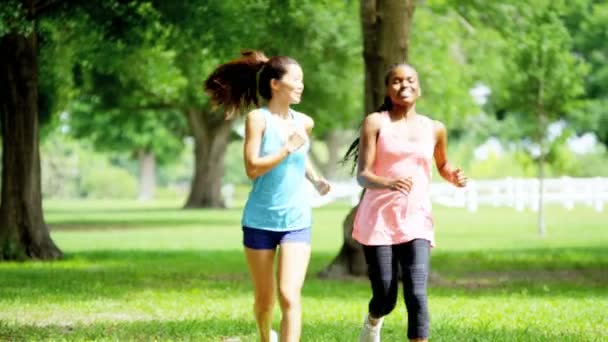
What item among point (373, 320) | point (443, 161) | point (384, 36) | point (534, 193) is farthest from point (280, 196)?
point (534, 193)

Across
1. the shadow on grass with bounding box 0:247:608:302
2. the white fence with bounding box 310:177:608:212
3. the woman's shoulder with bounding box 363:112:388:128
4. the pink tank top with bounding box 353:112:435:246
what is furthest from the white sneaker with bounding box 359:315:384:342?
the white fence with bounding box 310:177:608:212

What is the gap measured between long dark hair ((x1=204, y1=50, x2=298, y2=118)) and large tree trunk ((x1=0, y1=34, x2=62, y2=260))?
1406cm

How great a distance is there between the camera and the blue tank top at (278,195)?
8477 mm

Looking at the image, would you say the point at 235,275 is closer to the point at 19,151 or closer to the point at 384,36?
the point at 384,36

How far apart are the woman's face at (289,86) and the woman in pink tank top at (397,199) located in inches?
26.2

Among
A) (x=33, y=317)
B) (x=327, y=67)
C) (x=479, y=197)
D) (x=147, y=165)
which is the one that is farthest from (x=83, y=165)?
(x=33, y=317)

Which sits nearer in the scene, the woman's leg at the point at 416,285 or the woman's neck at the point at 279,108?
the woman's neck at the point at 279,108

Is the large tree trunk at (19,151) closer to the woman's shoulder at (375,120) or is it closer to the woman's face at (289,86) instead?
the woman's shoulder at (375,120)

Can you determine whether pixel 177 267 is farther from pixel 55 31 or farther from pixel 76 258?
pixel 55 31

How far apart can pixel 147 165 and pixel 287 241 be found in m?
82.3

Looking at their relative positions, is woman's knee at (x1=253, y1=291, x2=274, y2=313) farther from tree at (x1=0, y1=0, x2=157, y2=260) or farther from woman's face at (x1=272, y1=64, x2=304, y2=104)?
tree at (x1=0, y1=0, x2=157, y2=260)

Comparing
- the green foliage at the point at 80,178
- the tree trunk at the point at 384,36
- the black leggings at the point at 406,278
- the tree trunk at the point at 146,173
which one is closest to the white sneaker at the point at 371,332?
the black leggings at the point at 406,278

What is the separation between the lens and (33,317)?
1326 centimetres

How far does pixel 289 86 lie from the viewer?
869cm
